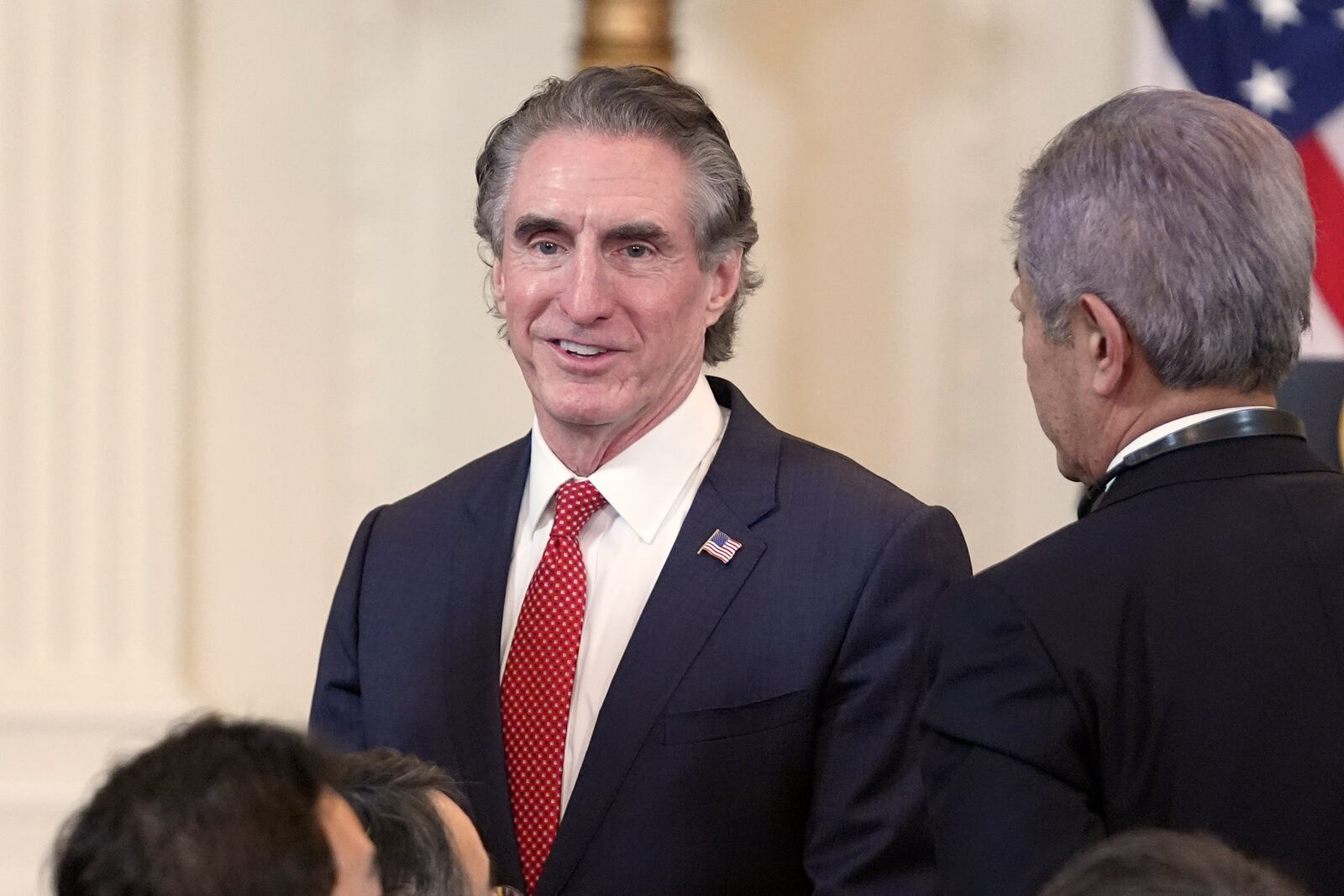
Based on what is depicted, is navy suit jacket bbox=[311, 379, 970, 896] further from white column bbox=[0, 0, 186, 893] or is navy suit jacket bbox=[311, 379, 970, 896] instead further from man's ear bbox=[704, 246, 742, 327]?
white column bbox=[0, 0, 186, 893]

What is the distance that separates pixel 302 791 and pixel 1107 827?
0.74 meters

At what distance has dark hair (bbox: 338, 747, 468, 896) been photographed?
1486 mm

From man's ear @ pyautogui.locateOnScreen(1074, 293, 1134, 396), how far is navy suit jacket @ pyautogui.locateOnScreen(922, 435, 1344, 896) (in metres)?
0.12

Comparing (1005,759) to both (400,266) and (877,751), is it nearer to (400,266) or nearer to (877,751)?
(877,751)

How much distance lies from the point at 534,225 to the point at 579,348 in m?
0.18

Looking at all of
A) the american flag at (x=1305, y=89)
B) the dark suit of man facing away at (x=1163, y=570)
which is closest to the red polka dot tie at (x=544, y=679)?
the dark suit of man facing away at (x=1163, y=570)

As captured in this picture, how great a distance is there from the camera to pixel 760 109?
408 centimetres

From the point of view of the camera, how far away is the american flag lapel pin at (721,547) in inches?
90.0

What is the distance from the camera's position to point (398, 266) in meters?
4.13

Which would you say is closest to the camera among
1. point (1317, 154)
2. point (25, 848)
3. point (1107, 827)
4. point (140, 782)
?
point (140, 782)

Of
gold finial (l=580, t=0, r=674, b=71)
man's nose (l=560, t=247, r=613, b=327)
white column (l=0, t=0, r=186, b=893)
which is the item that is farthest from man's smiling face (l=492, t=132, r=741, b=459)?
white column (l=0, t=0, r=186, b=893)

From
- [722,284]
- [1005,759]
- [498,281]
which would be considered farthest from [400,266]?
[1005,759]

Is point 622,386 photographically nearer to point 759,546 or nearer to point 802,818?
point 759,546

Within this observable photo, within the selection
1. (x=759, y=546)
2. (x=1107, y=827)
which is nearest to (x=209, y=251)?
(x=759, y=546)
